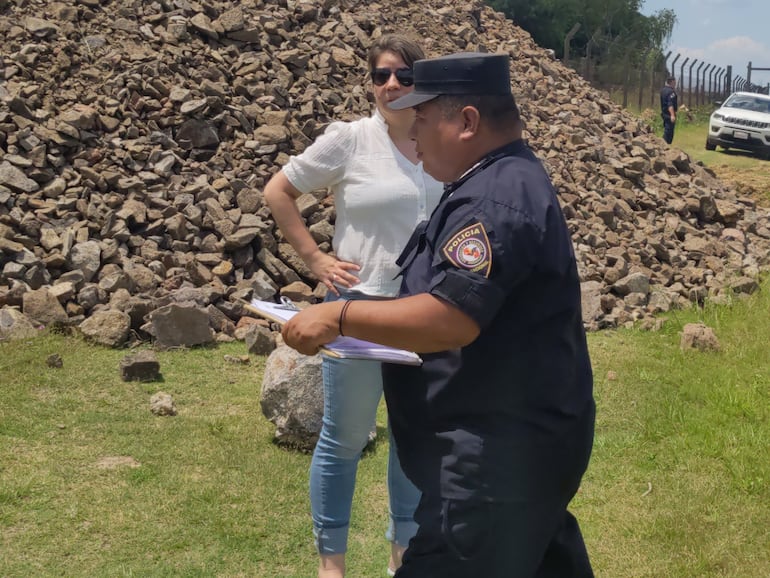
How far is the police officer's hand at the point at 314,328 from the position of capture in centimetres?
224

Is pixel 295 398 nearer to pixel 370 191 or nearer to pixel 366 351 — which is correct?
pixel 370 191

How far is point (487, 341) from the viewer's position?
213 cm

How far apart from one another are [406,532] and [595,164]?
9090 mm

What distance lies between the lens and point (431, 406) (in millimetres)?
2229

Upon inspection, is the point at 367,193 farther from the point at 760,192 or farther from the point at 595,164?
the point at 760,192

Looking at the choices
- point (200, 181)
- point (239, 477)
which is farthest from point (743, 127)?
point (239, 477)

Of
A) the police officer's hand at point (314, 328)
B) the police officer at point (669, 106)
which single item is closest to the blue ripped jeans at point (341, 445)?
the police officer's hand at point (314, 328)

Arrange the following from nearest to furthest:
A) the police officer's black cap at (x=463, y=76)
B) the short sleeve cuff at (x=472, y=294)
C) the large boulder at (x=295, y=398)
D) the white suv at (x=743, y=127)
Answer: the short sleeve cuff at (x=472, y=294)
the police officer's black cap at (x=463, y=76)
the large boulder at (x=295, y=398)
the white suv at (x=743, y=127)

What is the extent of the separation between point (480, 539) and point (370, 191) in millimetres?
1500

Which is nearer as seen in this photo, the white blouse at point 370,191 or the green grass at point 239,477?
the white blouse at point 370,191

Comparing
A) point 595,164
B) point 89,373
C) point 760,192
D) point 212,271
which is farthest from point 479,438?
point 760,192

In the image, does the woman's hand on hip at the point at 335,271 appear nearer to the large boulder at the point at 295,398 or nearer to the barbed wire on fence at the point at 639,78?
the large boulder at the point at 295,398

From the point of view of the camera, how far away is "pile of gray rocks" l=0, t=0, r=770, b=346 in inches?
283

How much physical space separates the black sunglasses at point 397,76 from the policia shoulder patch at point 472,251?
144 centimetres
